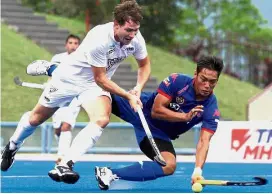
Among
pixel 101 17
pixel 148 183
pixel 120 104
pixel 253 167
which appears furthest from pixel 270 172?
pixel 101 17

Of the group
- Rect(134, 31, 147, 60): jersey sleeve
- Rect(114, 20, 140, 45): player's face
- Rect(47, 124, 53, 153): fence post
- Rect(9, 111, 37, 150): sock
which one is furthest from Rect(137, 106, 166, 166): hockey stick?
Rect(47, 124, 53, 153): fence post

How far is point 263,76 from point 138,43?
1304 inches

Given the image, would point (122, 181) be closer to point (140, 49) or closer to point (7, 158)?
point (140, 49)

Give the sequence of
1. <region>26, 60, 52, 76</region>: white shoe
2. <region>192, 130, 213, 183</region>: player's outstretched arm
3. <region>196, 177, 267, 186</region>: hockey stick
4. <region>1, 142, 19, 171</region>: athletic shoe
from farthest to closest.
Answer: <region>26, 60, 52, 76</region>: white shoe
<region>1, 142, 19, 171</region>: athletic shoe
<region>192, 130, 213, 183</region>: player's outstretched arm
<region>196, 177, 267, 186</region>: hockey stick

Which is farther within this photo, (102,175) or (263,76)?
(263,76)

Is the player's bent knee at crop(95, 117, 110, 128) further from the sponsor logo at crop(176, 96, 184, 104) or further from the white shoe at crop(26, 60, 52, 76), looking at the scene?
the white shoe at crop(26, 60, 52, 76)

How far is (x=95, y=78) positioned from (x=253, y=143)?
795 cm

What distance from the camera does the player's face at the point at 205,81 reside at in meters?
8.85

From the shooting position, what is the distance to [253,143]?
17.0 metres

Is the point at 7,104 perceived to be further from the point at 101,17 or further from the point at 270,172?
the point at 270,172

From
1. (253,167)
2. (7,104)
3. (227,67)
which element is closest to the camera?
(253,167)

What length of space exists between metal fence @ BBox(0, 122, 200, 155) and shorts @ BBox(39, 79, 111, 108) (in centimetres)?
868

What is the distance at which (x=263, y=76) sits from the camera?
139 ft

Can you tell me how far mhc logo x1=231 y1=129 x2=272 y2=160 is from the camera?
16766 millimetres
